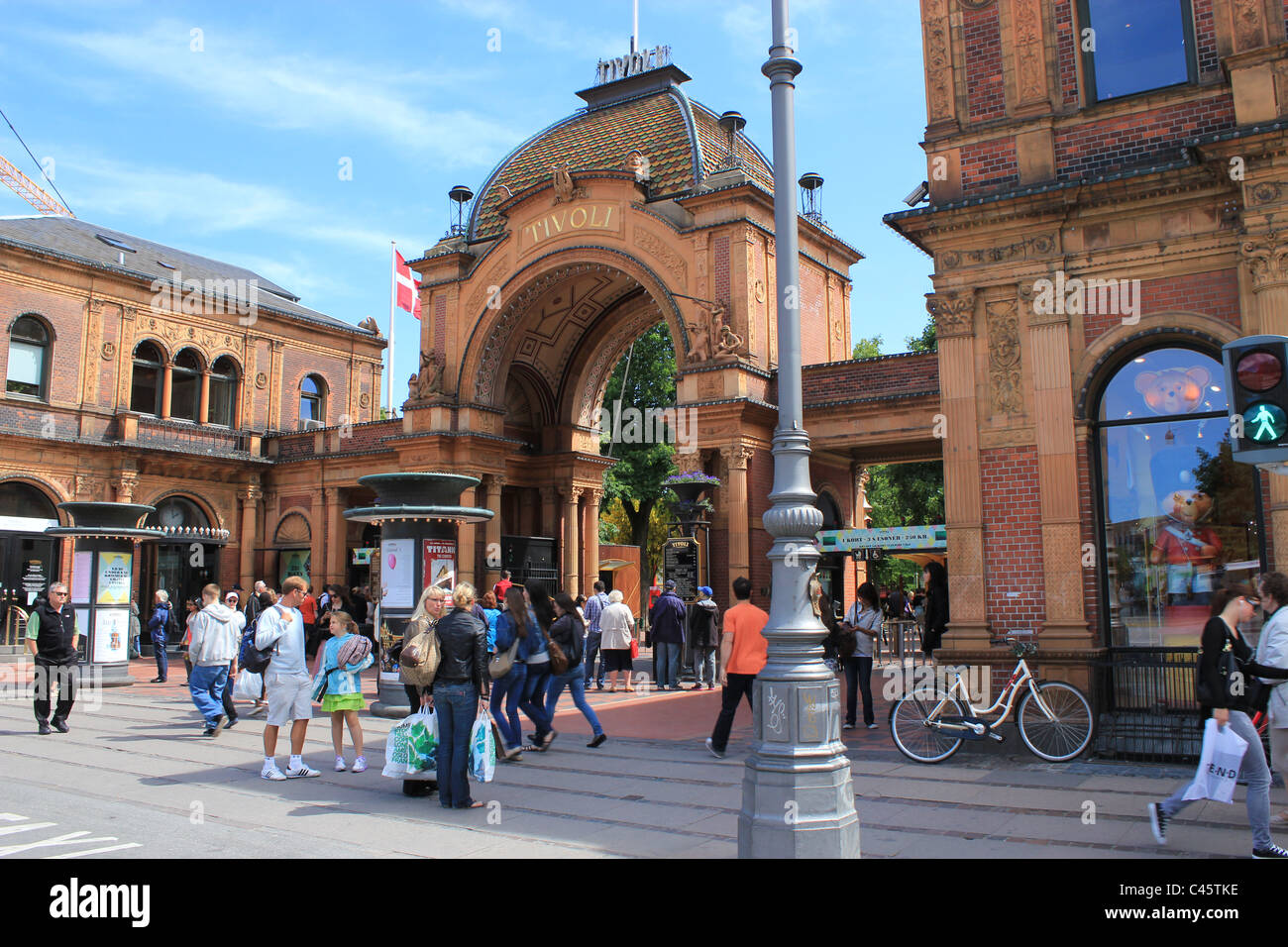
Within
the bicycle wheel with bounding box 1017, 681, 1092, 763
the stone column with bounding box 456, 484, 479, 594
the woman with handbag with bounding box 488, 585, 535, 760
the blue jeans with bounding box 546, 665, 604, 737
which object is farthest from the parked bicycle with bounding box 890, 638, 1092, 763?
the stone column with bounding box 456, 484, 479, 594

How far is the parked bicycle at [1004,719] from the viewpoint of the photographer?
33.3ft

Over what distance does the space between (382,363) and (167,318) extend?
908 centimetres

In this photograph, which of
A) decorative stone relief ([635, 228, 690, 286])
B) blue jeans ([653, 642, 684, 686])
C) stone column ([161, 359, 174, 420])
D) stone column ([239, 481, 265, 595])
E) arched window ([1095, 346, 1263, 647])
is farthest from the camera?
stone column ([239, 481, 265, 595])

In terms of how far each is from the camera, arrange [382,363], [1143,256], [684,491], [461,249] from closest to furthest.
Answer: [1143,256]
[684,491]
[461,249]
[382,363]

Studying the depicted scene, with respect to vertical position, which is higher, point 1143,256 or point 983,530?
point 1143,256

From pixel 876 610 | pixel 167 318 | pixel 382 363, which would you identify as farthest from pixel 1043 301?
pixel 382 363

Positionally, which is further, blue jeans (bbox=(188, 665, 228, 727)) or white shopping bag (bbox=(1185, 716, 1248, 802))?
blue jeans (bbox=(188, 665, 228, 727))

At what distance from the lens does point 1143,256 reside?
Result: 36.3 feet

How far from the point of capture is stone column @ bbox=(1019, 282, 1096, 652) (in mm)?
11055

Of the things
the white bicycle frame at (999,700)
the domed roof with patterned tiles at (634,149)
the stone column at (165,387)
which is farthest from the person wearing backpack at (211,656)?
the stone column at (165,387)

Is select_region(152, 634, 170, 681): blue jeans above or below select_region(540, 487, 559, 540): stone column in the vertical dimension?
below

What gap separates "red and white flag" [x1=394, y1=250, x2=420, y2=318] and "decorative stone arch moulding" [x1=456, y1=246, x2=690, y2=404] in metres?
5.21

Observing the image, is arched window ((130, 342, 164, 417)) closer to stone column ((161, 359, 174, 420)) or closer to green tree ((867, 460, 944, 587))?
stone column ((161, 359, 174, 420))
